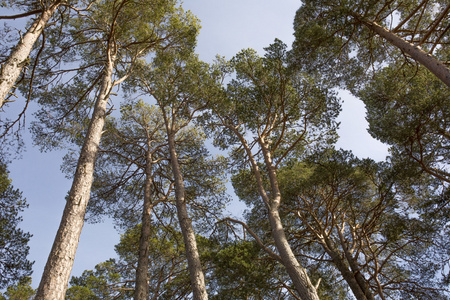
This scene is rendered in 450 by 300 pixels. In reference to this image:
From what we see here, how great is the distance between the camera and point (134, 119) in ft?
40.4

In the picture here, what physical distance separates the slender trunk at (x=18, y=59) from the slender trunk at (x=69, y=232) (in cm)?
168

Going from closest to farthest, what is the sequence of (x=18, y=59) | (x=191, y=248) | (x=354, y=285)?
(x=18, y=59) < (x=191, y=248) < (x=354, y=285)

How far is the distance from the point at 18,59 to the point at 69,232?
3.46 meters

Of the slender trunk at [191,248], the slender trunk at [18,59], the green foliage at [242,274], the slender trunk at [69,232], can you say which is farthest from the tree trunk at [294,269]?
the slender trunk at [18,59]

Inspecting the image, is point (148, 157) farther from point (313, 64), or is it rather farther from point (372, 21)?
point (372, 21)

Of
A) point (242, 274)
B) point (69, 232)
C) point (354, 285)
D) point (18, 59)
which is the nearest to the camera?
point (69, 232)

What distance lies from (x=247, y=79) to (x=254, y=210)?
4.92 m

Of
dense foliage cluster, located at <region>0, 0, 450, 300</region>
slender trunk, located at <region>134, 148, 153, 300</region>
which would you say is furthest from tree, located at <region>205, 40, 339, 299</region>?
slender trunk, located at <region>134, 148, 153, 300</region>

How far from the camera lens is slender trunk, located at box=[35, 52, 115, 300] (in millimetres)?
4008

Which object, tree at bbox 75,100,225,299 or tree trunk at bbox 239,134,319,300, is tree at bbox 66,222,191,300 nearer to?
tree at bbox 75,100,225,299

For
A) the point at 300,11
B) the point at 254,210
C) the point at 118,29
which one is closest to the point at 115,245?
the point at 254,210

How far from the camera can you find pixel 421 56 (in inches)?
238

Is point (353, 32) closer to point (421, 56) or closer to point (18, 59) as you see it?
point (421, 56)

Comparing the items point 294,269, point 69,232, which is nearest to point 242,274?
point 294,269
